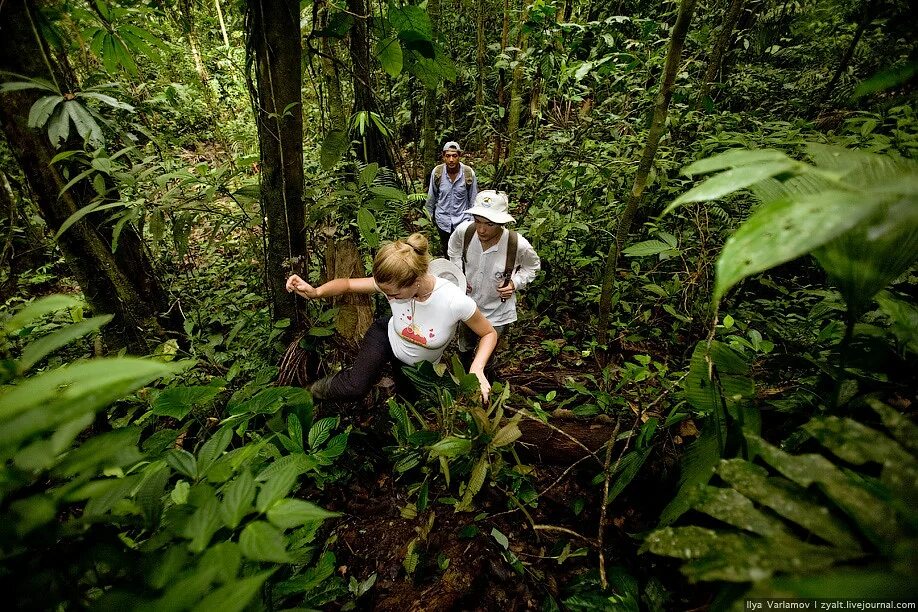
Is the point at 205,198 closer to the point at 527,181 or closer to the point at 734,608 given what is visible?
the point at 734,608

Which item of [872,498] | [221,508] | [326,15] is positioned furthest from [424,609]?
[326,15]

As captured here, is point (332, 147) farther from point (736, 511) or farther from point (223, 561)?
point (736, 511)

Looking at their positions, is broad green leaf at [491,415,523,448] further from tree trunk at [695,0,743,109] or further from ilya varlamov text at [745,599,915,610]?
tree trunk at [695,0,743,109]

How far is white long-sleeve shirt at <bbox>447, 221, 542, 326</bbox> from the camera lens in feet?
10.8

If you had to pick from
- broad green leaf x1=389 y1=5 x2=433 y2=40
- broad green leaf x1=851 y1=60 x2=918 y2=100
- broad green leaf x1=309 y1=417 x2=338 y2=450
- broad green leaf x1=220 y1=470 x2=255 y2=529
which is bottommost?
broad green leaf x1=309 y1=417 x2=338 y2=450

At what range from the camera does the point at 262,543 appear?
865 mm

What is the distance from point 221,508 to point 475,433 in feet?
4.03

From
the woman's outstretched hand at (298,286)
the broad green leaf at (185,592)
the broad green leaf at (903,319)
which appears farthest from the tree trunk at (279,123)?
the broad green leaf at (903,319)

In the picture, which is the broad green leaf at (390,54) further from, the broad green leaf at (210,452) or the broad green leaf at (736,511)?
the broad green leaf at (736,511)

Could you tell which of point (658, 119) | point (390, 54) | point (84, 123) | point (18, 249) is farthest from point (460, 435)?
point (18, 249)

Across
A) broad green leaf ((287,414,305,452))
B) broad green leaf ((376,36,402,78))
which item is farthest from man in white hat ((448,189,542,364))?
broad green leaf ((287,414,305,452))

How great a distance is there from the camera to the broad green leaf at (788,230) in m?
0.55

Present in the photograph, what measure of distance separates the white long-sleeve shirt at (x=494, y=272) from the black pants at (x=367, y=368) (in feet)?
3.10

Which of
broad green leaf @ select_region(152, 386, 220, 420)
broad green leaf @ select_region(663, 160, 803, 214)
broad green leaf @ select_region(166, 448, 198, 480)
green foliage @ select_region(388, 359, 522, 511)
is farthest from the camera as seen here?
green foliage @ select_region(388, 359, 522, 511)
